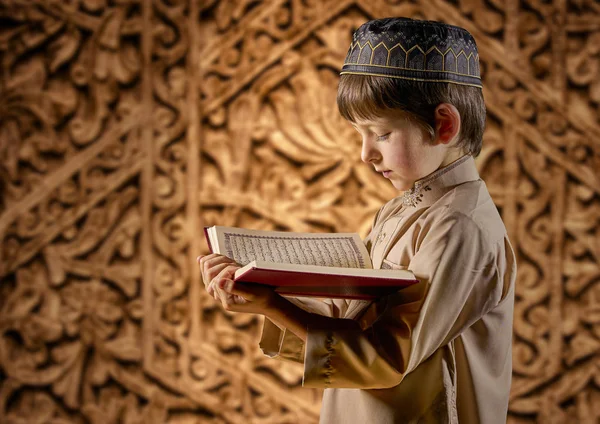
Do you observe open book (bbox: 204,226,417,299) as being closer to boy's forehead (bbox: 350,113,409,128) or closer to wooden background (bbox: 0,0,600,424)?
boy's forehead (bbox: 350,113,409,128)

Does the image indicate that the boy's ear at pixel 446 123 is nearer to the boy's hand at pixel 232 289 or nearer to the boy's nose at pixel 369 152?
the boy's nose at pixel 369 152

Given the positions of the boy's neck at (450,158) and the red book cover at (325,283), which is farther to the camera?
the boy's neck at (450,158)

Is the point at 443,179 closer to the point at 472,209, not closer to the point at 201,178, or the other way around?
the point at 472,209

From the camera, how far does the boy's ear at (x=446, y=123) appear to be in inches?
36.7

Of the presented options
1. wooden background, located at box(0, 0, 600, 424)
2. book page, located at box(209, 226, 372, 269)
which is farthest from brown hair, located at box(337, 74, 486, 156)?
wooden background, located at box(0, 0, 600, 424)

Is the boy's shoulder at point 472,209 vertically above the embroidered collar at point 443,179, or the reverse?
the embroidered collar at point 443,179

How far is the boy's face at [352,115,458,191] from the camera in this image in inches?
37.5

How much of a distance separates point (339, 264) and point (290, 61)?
1.26 meters

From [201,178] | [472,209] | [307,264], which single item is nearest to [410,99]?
[472,209]

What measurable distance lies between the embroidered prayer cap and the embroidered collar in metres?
0.12

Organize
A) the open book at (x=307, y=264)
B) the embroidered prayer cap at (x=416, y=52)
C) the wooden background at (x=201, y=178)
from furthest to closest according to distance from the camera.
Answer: the wooden background at (x=201, y=178)
the embroidered prayer cap at (x=416, y=52)
the open book at (x=307, y=264)

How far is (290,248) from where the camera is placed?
3.37 feet

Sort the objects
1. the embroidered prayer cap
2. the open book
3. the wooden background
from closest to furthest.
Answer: the open book → the embroidered prayer cap → the wooden background

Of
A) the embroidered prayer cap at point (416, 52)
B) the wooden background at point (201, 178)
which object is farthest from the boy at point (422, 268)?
the wooden background at point (201, 178)
